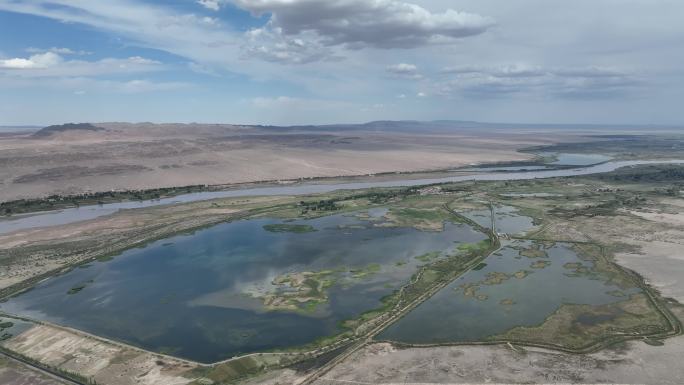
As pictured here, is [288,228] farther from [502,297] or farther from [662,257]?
[662,257]

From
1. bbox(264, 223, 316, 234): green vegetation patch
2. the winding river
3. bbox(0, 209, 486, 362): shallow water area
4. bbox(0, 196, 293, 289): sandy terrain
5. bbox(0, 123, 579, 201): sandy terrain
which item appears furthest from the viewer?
bbox(0, 123, 579, 201): sandy terrain

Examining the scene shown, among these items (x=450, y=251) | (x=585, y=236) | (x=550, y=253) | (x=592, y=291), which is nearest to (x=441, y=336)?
(x=592, y=291)

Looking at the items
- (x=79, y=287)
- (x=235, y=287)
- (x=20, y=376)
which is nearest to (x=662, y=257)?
(x=235, y=287)

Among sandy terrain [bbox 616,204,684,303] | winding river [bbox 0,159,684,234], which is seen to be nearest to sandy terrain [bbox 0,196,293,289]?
winding river [bbox 0,159,684,234]

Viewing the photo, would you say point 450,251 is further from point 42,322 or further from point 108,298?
point 42,322

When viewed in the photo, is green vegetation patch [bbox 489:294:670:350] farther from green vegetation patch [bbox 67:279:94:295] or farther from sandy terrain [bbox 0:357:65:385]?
green vegetation patch [bbox 67:279:94:295]
